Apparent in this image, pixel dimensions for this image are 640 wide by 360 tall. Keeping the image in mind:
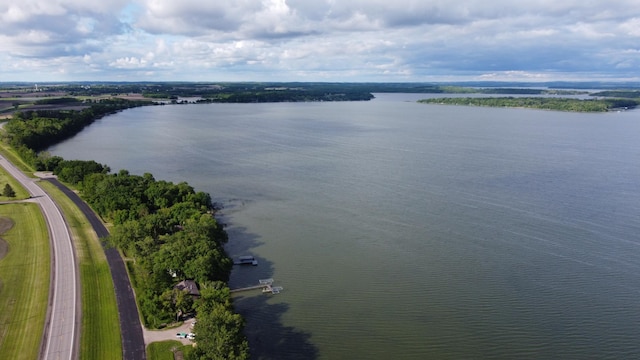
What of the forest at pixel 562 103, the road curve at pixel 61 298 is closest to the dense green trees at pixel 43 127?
the road curve at pixel 61 298

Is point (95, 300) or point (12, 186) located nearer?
point (95, 300)

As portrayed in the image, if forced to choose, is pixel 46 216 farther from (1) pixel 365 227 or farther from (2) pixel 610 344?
(2) pixel 610 344

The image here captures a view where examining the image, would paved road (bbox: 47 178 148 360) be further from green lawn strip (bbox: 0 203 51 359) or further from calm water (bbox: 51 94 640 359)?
calm water (bbox: 51 94 640 359)

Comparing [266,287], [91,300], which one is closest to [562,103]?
[266,287]

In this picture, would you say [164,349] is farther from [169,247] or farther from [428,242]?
[428,242]

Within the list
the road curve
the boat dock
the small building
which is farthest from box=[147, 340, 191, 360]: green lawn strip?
the boat dock

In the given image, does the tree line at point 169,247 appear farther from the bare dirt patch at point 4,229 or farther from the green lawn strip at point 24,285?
the bare dirt patch at point 4,229
